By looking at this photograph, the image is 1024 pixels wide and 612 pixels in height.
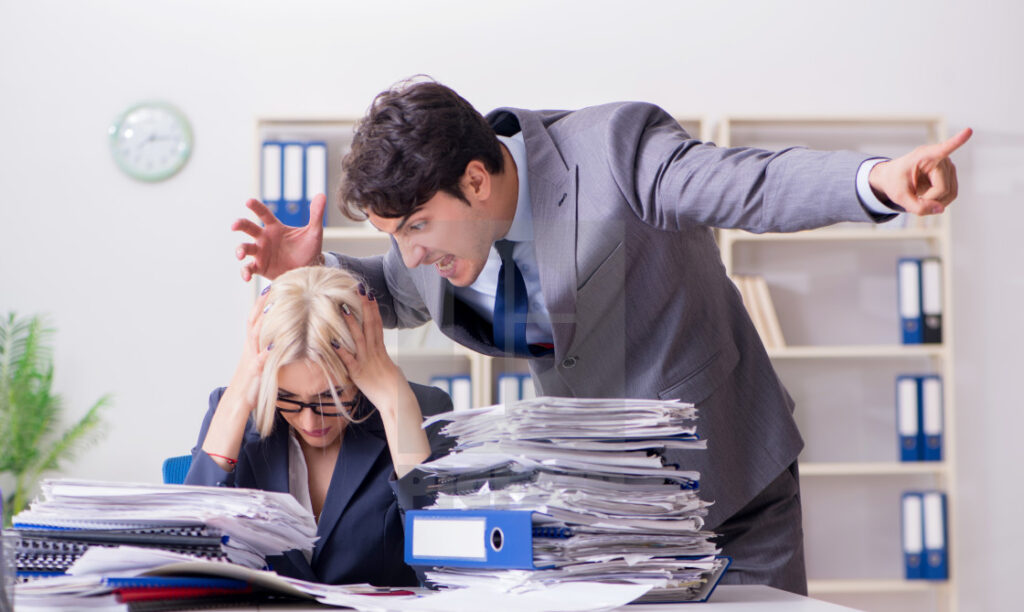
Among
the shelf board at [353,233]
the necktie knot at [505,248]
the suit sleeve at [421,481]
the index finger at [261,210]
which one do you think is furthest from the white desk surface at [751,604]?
the shelf board at [353,233]

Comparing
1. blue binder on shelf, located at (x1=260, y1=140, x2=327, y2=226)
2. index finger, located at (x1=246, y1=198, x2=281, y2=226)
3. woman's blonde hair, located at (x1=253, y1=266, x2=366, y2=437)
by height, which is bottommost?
woman's blonde hair, located at (x1=253, y1=266, x2=366, y2=437)

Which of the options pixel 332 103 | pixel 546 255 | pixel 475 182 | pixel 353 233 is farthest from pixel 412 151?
pixel 332 103

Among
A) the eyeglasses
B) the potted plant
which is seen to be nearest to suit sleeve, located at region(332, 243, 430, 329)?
the eyeglasses

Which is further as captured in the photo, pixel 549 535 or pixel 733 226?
pixel 733 226

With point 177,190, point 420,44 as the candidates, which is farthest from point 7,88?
point 420,44

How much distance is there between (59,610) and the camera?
711 mm

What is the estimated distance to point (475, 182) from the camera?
1.48m

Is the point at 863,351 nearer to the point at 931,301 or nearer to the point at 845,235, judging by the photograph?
the point at 931,301

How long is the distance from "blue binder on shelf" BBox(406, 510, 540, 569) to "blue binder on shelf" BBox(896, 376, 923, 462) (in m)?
3.10

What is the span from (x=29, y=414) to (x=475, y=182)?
271 cm

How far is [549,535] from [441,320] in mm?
434

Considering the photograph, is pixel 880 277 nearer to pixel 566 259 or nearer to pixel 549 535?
pixel 566 259

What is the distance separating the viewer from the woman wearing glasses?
52.9 inches

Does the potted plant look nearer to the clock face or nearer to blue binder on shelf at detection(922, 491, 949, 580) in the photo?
the clock face
